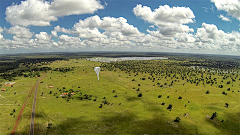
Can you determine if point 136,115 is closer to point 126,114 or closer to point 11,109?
point 126,114

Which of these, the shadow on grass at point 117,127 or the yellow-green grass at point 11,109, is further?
the yellow-green grass at point 11,109

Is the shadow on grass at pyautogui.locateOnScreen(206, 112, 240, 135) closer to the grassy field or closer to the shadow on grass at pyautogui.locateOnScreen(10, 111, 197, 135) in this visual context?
the grassy field

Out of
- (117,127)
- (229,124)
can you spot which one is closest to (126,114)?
(117,127)

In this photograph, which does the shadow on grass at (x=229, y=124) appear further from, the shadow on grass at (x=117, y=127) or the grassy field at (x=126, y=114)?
the shadow on grass at (x=117, y=127)

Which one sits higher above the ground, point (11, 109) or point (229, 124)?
point (11, 109)

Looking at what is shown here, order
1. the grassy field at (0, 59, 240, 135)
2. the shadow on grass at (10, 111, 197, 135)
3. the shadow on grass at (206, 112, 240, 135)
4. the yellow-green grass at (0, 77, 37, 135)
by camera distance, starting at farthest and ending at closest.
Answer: the shadow on grass at (206, 112, 240, 135) < the yellow-green grass at (0, 77, 37, 135) < the grassy field at (0, 59, 240, 135) < the shadow on grass at (10, 111, 197, 135)

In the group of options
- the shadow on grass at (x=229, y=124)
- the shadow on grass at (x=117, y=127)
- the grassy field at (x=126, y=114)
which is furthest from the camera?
the shadow on grass at (x=229, y=124)

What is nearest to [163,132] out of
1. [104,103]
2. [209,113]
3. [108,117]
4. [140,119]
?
[140,119]

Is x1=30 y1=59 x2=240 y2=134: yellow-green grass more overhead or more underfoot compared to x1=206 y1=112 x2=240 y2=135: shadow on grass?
more overhead

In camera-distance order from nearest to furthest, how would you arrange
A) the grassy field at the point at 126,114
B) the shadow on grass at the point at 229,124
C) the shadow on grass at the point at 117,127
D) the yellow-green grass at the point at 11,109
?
the shadow on grass at the point at 117,127 → the grassy field at the point at 126,114 → the yellow-green grass at the point at 11,109 → the shadow on grass at the point at 229,124

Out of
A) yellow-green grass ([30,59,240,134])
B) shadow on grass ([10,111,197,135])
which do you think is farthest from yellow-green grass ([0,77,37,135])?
shadow on grass ([10,111,197,135])

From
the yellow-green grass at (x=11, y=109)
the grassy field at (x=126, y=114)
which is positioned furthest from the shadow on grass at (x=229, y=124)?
the yellow-green grass at (x=11, y=109)
